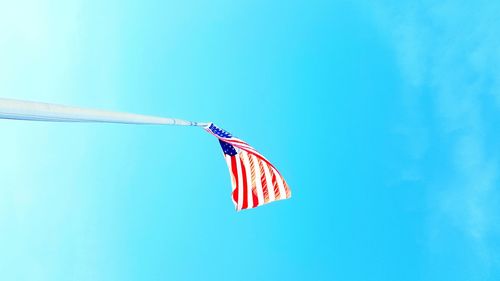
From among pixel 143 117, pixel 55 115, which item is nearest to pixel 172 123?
pixel 143 117

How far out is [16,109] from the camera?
7.46m

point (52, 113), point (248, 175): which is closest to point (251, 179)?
point (248, 175)

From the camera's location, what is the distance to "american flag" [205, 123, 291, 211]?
20234mm

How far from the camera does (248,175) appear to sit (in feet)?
67.3

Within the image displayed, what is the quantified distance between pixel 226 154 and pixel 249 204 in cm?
253

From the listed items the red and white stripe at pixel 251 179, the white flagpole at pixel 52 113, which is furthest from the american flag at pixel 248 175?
the white flagpole at pixel 52 113

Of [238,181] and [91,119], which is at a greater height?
[238,181]

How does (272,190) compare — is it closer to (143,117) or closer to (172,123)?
(172,123)

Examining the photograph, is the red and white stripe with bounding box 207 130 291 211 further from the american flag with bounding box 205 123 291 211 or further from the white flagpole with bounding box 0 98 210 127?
the white flagpole with bounding box 0 98 210 127

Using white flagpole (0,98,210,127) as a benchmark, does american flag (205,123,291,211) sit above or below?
above

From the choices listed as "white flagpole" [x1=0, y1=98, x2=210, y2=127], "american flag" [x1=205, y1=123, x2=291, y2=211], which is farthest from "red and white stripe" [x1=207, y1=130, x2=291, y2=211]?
"white flagpole" [x1=0, y1=98, x2=210, y2=127]

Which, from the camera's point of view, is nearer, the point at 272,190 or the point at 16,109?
the point at 16,109

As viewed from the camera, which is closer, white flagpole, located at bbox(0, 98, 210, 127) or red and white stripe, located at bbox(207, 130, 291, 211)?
white flagpole, located at bbox(0, 98, 210, 127)

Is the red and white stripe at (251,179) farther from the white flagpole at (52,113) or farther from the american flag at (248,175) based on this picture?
the white flagpole at (52,113)
